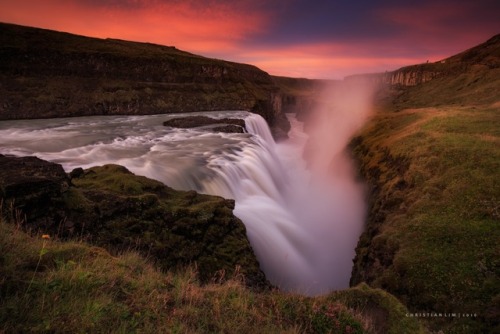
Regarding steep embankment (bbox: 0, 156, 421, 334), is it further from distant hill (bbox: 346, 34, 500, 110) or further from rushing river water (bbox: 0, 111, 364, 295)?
distant hill (bbox: 346, 34, 500, 110)

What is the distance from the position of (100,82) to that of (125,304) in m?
72.9

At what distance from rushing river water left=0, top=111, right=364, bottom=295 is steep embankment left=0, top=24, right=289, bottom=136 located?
52.9 ft

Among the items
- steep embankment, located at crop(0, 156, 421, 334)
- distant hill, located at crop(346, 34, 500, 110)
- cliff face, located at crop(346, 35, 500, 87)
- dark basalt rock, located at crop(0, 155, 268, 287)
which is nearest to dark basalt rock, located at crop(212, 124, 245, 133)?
dark basalt rock, located at crop(0, 155, 268, 287)

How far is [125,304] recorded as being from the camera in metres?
4.75

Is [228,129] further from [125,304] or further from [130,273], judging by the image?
[125,304]

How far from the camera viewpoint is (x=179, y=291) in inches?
220

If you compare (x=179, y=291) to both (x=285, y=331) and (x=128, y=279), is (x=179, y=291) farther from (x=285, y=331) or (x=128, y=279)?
(x=285, y=331)

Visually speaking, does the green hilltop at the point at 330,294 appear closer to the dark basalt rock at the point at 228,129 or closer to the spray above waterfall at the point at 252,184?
the spray above waterfall at the point at 252,184

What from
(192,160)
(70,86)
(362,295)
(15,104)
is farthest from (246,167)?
(70,86)

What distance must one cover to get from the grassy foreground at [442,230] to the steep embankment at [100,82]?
180 ft

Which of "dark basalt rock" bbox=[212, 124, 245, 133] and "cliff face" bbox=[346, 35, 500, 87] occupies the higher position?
"cliff face" bbox=[346, 35, 500, 87]

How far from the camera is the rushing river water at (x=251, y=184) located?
17.2 meters

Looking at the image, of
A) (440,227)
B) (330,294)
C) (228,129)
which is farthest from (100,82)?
(330,294)

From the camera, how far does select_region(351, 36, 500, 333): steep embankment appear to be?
9.85m
